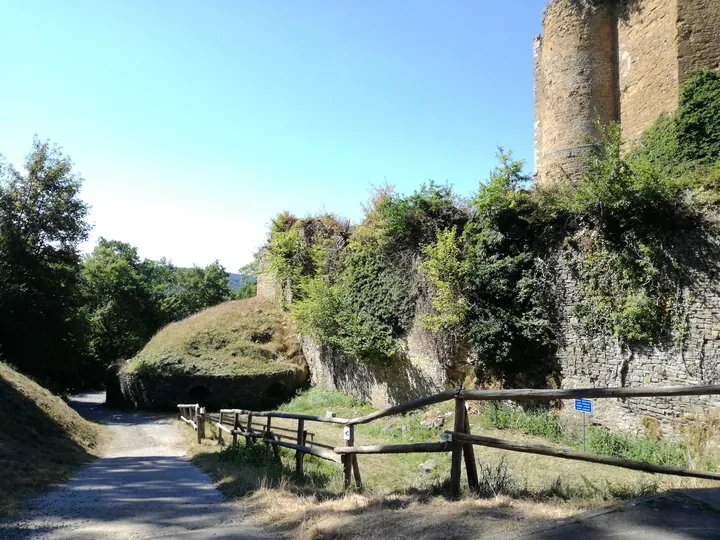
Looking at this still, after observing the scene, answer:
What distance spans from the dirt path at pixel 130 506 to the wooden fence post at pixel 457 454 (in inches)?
71.5

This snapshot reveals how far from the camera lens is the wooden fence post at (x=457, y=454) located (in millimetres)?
4645

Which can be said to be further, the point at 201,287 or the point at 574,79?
the point at 201,287

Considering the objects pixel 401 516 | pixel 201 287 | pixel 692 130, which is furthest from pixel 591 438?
pixel 201 287

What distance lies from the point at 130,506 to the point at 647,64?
18.5 m

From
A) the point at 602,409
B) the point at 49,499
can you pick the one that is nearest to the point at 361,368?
the point at 602,409

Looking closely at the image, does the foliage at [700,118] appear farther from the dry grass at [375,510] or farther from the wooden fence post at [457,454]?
the dry grass at [375,510]

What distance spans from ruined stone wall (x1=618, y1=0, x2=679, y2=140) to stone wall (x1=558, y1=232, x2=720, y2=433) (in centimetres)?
780

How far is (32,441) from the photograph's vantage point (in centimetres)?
1016

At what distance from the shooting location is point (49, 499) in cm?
625

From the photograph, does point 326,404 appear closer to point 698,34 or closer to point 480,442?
point 480,442

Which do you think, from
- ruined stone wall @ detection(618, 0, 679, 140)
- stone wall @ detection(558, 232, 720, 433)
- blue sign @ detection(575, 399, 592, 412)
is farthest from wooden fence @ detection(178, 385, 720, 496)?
ruined stone wall @ detection(618, 0, 679, 140)

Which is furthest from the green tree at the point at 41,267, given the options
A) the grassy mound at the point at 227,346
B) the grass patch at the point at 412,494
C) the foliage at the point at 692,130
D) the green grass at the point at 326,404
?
the foliage at the point at 692,130

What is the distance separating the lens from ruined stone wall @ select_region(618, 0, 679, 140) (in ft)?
49.8

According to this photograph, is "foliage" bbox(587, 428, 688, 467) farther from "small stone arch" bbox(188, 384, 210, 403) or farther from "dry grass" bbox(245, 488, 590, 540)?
"small stone arch" bbox(188, 384, 210, 403)
